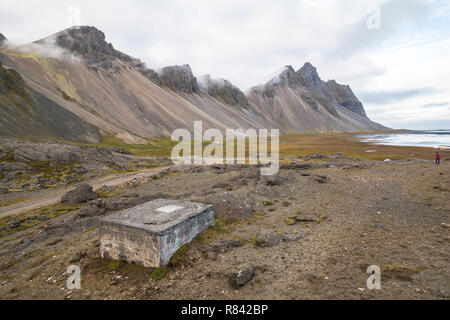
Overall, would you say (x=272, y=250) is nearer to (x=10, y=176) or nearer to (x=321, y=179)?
(x=321, y=179)

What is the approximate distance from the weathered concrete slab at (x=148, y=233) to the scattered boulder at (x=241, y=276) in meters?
3.03

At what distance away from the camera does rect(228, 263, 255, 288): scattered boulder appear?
9051 mm

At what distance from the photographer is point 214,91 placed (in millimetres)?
197500

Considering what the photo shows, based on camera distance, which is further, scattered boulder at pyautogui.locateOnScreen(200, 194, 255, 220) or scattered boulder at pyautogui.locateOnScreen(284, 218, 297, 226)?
scattered boulder at pyautogui.locateOnScreen(200, 194, 255, 220)

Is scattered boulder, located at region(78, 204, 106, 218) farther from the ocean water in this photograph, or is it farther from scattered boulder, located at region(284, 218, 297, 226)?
the ocean water

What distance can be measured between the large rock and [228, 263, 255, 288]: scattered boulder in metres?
21.2

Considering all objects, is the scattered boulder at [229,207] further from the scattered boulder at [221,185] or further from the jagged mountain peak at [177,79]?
the jagged mountain peak at [177,79]

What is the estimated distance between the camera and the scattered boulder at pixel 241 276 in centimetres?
905

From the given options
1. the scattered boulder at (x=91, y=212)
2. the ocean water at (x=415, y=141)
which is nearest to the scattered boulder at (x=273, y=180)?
the scattered boulder at (x=91, y=212)

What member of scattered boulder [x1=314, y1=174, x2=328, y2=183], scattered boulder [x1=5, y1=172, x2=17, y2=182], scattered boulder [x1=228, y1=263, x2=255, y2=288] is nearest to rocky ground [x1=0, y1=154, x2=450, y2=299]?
scattered boulder [x1=228, y1=263, x2=255, y2=288]

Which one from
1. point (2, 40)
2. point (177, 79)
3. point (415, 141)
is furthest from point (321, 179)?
point (2, 40)
